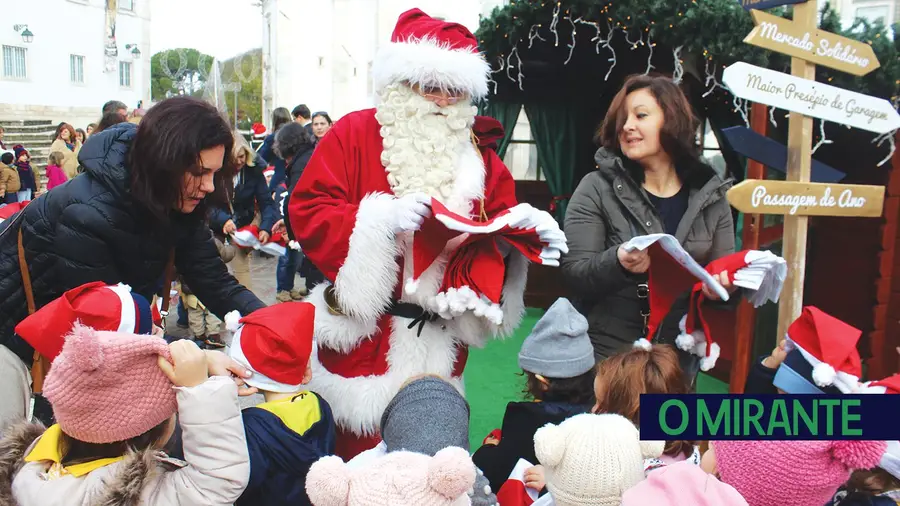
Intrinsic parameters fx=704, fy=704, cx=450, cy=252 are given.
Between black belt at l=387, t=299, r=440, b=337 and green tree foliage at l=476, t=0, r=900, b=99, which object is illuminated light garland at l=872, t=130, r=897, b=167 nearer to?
green tree foliage at l=476, t=0, r=900, b=99

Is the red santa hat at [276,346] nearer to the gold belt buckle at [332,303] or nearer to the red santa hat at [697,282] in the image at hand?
the gold belt buckle at [332,303]

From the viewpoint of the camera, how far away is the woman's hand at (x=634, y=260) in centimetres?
220

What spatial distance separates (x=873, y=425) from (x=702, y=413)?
25 cm

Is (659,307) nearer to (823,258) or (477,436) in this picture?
(477,436)

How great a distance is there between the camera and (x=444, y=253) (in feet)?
7.27

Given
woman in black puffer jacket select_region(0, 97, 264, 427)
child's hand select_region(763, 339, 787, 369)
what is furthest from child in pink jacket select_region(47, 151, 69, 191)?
child's hand select_region(763, 339, 787, 369)

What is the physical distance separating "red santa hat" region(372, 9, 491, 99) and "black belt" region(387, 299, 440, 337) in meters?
0.71

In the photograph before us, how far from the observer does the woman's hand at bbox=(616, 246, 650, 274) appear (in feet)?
7.22

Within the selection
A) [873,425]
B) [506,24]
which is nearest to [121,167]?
[873,425]

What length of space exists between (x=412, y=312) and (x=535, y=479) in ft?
2.09

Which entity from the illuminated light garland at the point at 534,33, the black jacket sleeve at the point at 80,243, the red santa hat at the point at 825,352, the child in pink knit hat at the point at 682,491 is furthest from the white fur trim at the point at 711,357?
the illuminated light garland at the point at 534,33

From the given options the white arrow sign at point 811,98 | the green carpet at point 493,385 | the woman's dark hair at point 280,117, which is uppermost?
the woman's dark hair at point 280,117

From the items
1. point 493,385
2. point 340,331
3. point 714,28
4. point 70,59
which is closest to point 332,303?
point 340,331

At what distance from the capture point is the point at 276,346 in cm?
186
